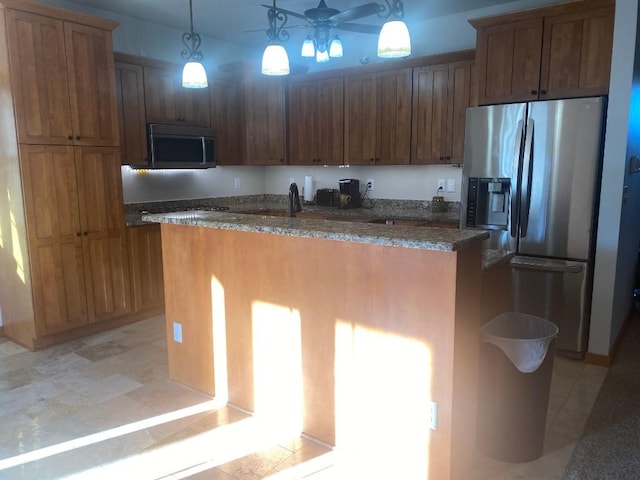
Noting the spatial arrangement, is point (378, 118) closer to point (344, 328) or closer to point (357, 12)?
point (357, 12)

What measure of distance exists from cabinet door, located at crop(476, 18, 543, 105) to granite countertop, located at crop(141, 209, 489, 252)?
6.01 ft

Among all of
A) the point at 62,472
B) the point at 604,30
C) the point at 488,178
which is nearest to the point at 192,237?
the point at 62,472

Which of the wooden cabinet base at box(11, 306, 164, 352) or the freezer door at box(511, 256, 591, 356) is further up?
the freezer door at box(511, 256, 591, 356)

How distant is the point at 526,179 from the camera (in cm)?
346

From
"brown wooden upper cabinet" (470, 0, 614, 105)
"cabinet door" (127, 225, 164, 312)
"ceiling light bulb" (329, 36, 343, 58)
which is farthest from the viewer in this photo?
"cabinet door" (127, 225, 164, 312)

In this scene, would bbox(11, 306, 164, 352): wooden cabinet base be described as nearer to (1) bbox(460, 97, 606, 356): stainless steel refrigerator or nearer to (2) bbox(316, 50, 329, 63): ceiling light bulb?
(2) bbox(316, 50, 329, 63): ceiling light bulb

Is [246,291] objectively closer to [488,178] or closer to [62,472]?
[62,472]

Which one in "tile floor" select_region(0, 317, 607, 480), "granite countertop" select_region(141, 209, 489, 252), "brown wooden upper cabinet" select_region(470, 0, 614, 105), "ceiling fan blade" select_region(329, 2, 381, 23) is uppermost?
"ceiling fan blade" select_region(329, 2, 381, 23)

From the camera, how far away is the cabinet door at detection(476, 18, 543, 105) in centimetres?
346

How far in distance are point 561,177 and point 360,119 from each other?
86.9 inches

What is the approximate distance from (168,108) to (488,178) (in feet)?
10.2

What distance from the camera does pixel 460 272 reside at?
1.89m

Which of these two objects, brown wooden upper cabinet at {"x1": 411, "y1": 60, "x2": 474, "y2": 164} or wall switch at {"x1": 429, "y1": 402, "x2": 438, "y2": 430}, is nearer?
wall switch at {"x1": 429, "y1": 402, "x2": 438, "y2": 430}

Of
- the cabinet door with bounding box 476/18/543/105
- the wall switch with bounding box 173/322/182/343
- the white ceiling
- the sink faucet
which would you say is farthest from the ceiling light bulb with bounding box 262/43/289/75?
the white ceiling
